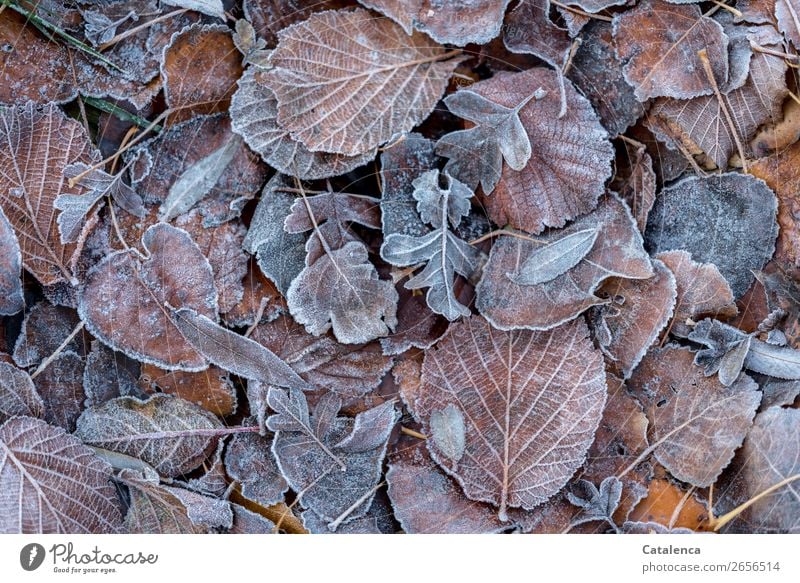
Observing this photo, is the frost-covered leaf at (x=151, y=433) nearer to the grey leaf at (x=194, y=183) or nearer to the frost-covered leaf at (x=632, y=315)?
the grey leaf at (x=194, y=183)

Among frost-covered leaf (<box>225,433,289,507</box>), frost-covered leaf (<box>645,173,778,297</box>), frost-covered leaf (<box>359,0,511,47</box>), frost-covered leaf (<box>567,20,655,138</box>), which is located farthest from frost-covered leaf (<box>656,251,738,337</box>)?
frost-covered leaf (<box>225,433,289,507</box>)

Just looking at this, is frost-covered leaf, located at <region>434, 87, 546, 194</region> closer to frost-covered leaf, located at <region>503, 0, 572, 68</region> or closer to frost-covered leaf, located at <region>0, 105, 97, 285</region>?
frost-covered leaf, located at <region>503, 0, 572, 68</region>

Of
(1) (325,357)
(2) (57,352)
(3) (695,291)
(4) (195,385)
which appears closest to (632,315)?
(3) (695,291)

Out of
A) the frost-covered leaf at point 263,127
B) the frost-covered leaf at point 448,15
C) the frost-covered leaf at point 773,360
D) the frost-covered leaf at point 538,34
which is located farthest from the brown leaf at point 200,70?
the frost-covered leaf at point 773,360

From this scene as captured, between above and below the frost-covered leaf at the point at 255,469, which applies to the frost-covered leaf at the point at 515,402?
above

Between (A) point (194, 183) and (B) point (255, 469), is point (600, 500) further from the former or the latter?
(A) point (194, 183)

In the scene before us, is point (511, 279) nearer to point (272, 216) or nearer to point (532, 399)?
point (532, 399)
